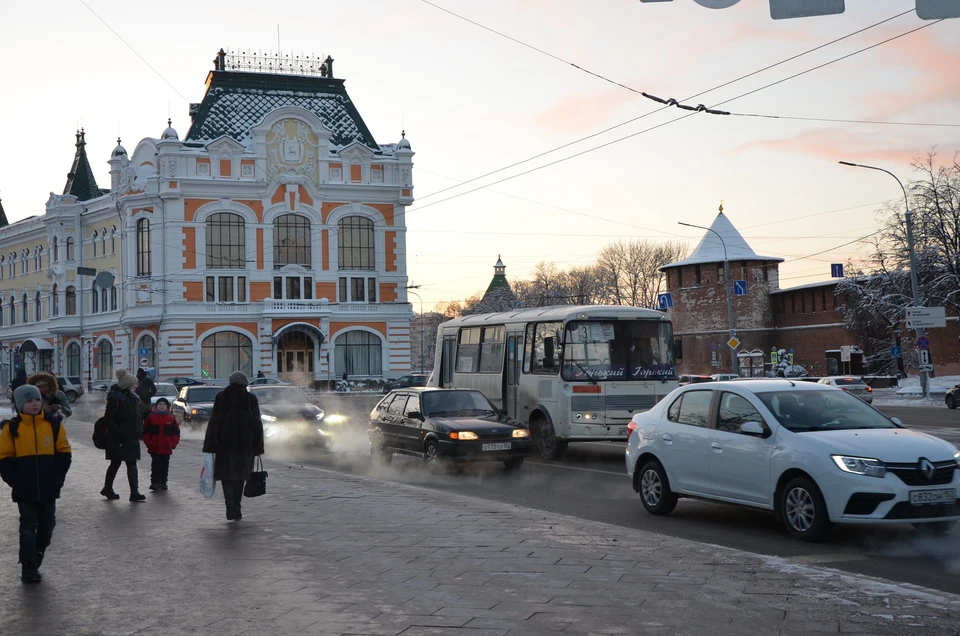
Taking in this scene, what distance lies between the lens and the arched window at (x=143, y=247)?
226ft

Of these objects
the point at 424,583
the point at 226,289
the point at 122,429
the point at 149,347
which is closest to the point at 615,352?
the point at 122,429

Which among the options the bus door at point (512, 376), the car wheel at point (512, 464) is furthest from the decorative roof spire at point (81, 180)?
the car wheel at point (512, 464)

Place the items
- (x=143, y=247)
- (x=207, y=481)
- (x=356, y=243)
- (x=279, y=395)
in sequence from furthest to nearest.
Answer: (x=356, y=243), (x=143, y=247), (x=279, y=395), (x=207, y=481)

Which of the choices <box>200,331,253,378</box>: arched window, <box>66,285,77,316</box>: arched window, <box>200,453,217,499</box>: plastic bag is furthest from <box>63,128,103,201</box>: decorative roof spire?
<box>200,453,217,499</box>: plastic bag

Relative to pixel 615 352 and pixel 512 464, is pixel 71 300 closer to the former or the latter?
pixel 615 352

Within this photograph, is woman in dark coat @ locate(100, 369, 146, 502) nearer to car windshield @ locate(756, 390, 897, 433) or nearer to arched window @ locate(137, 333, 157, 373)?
car windshield @ locate(756, 390, 897, 433)

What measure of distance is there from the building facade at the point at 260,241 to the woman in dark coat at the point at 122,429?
51.6 m

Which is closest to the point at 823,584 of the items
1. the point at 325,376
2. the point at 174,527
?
the point at 174,527

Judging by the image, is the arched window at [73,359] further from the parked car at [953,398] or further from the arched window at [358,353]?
the parked car at [953,398]

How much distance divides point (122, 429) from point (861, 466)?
9196 millimetres

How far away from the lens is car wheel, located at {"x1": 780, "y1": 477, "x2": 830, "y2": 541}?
10188 millimetres

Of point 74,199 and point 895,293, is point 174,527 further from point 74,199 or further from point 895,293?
point 74,199

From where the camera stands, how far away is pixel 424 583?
8.09 m

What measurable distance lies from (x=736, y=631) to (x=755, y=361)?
72.3m
